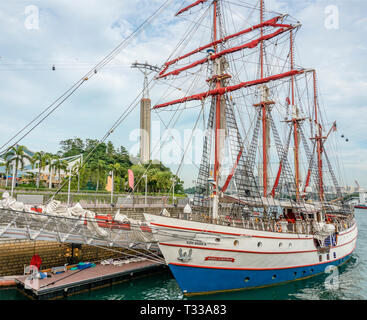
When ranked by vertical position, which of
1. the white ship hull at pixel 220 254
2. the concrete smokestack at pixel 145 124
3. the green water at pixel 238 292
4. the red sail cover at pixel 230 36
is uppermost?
the concrete smokestack at pixel 145 124

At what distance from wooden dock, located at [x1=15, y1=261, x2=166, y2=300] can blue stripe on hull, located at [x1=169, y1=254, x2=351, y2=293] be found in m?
4.99

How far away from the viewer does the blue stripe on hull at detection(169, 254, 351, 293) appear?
42.6 ft

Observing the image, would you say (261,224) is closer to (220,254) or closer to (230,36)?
(220,254)

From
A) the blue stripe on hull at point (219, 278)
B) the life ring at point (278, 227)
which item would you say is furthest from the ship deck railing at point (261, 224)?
the blue stripe on hull at point (219, 278)

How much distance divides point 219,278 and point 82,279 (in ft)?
23.9

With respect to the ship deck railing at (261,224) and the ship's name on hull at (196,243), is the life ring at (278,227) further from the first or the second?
the ship's name on hull at (196,243)

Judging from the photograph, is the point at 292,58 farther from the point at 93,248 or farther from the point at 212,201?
the point at 93,248

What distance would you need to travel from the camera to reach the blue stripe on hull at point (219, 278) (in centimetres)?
1298

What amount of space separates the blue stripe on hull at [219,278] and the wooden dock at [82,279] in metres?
4.99

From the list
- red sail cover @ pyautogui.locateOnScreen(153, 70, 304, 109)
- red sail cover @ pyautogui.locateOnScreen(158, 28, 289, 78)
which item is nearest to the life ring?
red sail cover @ pyautogui.locateOnScreen(153, 70, 304, 109)

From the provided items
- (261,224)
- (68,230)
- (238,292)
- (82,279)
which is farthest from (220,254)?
(82,279)

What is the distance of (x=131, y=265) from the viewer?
708 inches

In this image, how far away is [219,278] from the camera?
1345 cm
